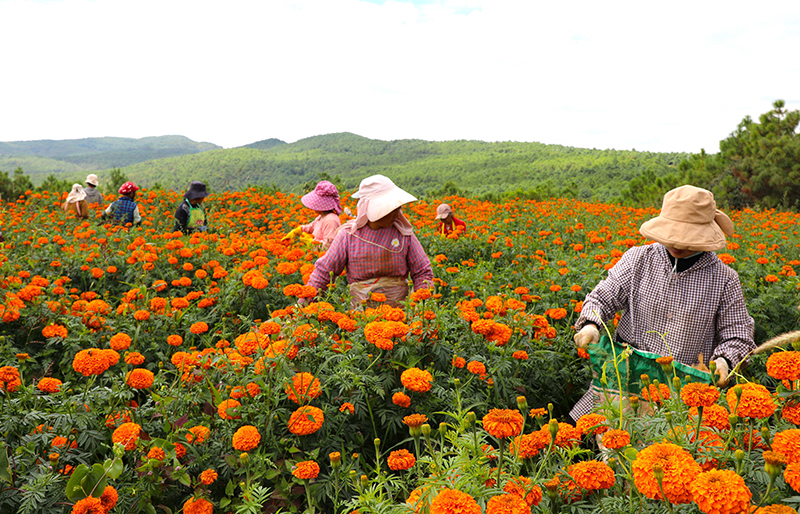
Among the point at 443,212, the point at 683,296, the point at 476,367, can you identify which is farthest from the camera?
the point at 443,212

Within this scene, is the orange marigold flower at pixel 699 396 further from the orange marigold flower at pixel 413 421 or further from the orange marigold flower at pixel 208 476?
the orange marigold flower at pixel 208 476

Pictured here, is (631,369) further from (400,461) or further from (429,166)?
(429,166)

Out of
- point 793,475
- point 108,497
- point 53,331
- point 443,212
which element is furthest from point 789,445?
point 443,212

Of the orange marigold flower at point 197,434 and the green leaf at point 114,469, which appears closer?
the green leaf at point 114,469

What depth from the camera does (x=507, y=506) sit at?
3.17 feet

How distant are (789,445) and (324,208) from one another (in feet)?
13.5

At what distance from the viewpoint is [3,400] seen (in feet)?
5.34

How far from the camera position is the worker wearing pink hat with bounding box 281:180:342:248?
455 cm

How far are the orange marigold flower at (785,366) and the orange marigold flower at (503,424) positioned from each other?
0.56 m

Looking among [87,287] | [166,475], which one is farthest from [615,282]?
[87,287]

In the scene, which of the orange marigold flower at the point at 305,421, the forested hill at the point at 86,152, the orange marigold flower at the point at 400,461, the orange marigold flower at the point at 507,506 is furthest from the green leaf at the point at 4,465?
the forested hill at the point at 86,152

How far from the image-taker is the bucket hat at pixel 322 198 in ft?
14.9

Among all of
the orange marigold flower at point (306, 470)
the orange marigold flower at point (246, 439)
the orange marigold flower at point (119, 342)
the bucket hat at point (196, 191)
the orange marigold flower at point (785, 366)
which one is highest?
the bucket hat at point (196, 191)

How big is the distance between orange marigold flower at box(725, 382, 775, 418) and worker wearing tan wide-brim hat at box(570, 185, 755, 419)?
112 centimetres
